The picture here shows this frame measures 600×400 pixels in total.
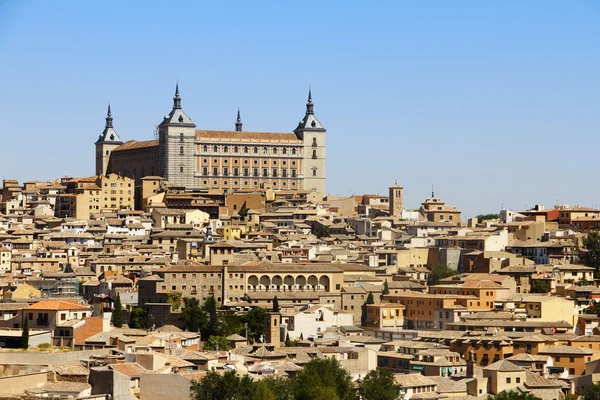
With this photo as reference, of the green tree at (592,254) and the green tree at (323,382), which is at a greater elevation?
the green tree at (592,254)

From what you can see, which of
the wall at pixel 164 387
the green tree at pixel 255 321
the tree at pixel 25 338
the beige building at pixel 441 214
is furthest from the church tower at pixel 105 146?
the wall at pixel 164 387

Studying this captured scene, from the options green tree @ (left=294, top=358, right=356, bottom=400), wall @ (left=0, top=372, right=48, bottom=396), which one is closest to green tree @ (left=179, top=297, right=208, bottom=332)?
green tree @ (left=294, top=358, right=356, bottom=400)

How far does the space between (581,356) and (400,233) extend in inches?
1420

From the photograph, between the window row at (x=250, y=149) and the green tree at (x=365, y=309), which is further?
the window row at (x=250, y=149)

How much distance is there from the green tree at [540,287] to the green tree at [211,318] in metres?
13.6

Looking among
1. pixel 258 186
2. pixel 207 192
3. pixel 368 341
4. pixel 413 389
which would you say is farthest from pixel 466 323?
pixel 258 186

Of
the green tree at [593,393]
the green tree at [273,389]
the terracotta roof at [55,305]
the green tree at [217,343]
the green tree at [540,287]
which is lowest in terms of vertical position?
the green tree at [593,393]

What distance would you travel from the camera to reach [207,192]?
97.8 meters

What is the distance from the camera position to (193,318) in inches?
2128

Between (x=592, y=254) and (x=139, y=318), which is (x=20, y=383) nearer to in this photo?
(x=139, y=318)

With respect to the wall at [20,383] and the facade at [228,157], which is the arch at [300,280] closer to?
the wall at [20,383]

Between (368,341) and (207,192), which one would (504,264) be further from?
(207,192)

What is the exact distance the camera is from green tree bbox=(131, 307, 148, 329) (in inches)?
2165

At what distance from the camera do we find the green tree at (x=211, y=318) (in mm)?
53688
